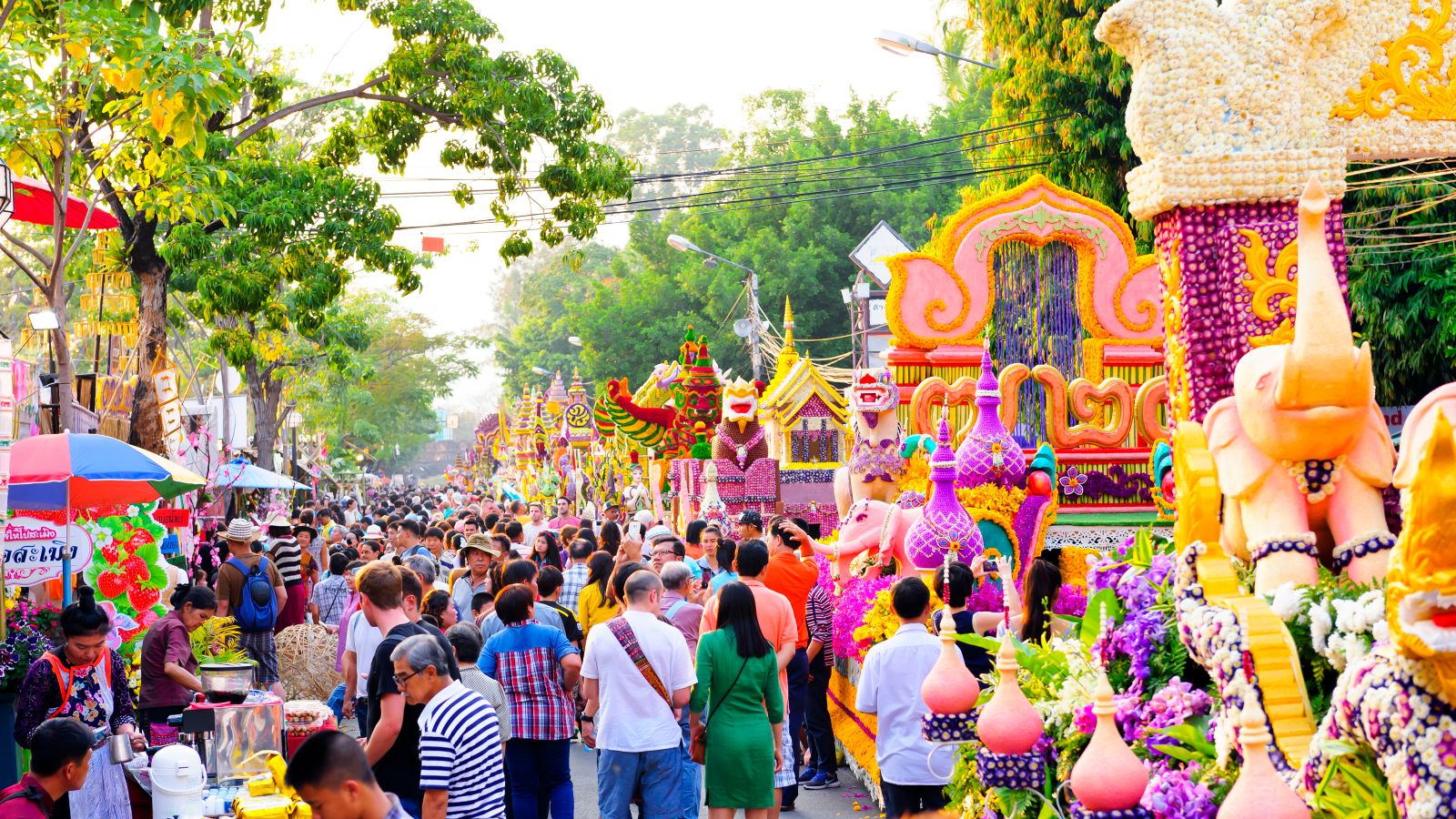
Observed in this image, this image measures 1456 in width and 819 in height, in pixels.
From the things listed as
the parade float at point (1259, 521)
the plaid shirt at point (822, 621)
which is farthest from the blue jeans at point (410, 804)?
the plaid shirt at point (822, 621)

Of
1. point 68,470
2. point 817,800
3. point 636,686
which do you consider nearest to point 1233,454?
point 636,686

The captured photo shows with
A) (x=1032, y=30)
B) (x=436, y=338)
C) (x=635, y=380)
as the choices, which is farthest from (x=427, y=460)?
(x=1032, y=30)

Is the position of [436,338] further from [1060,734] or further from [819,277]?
[1060,734]

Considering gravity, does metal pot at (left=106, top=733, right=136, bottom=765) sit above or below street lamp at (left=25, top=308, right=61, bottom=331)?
below

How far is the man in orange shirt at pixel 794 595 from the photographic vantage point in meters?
10.1

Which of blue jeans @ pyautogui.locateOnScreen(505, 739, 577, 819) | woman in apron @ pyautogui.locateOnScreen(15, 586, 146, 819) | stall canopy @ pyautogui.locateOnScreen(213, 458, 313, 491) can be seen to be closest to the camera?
woman in apron @ pyautogui.locateOnScreen(15, 586, 146, 819)

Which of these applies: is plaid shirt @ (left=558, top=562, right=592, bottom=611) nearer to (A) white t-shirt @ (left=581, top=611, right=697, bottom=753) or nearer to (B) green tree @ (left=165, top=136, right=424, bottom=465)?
(A) white t-shirt @ (left=581, top=611, right=697, bottom=753)

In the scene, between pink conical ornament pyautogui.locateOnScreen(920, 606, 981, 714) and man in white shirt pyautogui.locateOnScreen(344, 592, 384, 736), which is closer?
pink conical ornament pyautogui.locateOnScreen(920, 606, 981, 714)

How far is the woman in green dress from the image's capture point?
7609 mm

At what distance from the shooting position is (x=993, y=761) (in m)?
5.95

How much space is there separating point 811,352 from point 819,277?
96.6 inches

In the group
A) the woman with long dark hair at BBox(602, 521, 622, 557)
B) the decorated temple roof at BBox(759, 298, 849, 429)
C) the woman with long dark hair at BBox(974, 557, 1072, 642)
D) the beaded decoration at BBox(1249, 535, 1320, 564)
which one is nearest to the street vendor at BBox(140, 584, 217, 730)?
the woman with long dark hair at BBox(602, 521, 622, 557)

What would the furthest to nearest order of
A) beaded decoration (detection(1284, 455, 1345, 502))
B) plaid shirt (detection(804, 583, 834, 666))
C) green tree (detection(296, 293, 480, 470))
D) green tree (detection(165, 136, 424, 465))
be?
green tree (detection(296, 293, 480, 470)) < green tree (detection(165, 136, 424, 465)) < plaid shirt (detection(804, 583, 834, 666)) < beaded decoration (detection(1284, 455, 1345, 502))

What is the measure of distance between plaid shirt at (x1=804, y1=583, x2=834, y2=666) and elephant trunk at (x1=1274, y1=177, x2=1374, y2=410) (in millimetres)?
5111
